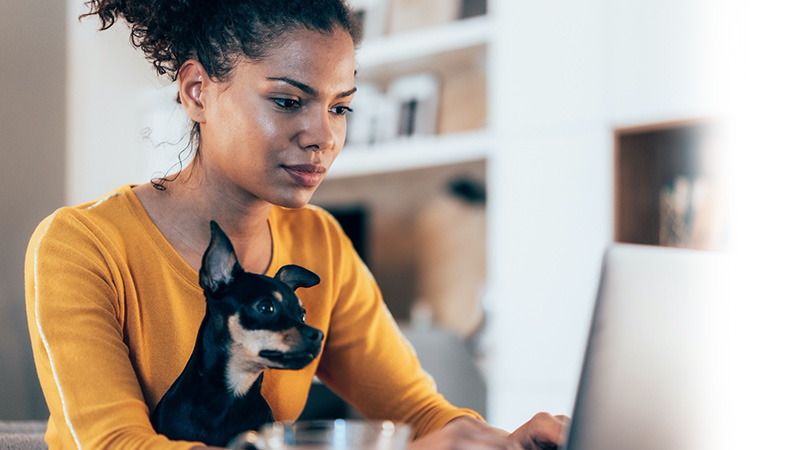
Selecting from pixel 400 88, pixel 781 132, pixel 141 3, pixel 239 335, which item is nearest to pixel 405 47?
pixel 400 88

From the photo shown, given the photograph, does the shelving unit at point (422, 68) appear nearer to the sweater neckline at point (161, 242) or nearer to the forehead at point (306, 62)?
the forehead at point (306, 62)

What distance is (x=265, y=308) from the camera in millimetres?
815

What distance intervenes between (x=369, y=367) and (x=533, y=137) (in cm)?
173

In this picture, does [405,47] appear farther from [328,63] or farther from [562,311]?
[328,63]

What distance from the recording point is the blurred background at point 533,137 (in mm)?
2227

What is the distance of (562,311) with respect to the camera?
252 cm

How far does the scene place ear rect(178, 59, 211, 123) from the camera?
92 cm

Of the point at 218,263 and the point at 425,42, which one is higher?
the point at 425,42

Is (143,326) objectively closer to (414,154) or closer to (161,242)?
(161,242)

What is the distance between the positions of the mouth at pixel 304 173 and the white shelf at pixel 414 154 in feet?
6.34

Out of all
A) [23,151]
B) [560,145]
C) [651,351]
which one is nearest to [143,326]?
[651,351]

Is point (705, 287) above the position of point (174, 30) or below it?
below

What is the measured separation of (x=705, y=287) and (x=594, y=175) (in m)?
1.96

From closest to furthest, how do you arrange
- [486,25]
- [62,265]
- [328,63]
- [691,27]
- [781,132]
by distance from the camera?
1. [62,265]
2. [328,63]
3. [781,132]
4. [691,27]
5. [486,25]
